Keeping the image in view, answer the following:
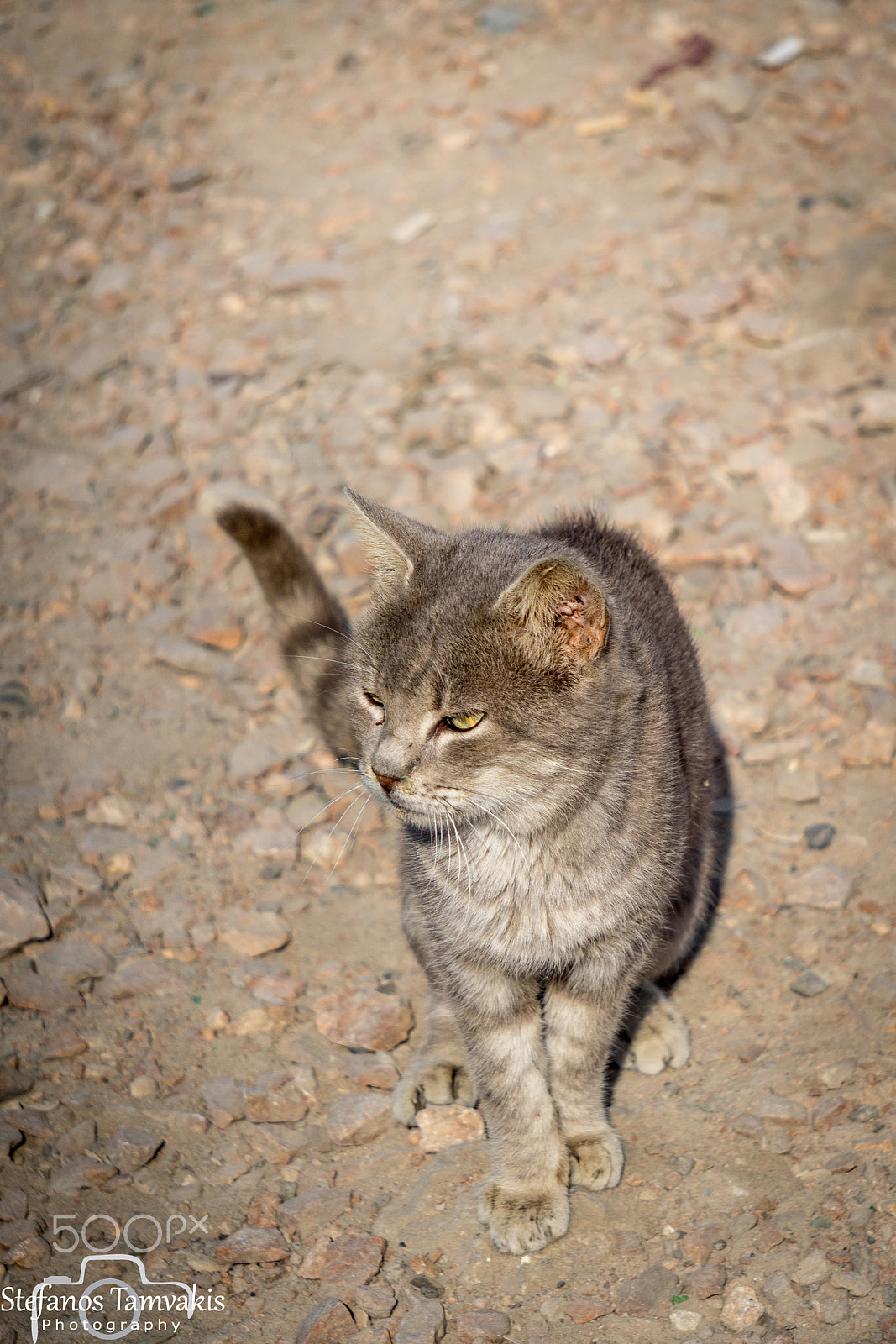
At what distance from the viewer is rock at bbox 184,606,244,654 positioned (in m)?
4.03

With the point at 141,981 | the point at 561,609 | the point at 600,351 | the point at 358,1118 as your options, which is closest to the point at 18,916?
the point at 141,981

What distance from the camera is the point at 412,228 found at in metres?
5.32

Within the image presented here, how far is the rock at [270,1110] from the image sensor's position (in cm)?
273

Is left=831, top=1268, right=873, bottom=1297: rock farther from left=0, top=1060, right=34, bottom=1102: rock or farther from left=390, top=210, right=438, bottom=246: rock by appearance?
left=390, top=210, right=438, bottom=246: rock

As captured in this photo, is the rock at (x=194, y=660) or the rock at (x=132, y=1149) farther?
the rock at (x=194, y=660)

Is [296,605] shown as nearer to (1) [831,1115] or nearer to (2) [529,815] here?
(2) [529,815]

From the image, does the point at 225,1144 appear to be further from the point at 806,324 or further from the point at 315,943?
the point at 806,324

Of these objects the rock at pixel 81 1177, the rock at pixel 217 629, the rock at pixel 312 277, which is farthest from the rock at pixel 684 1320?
the rock at pixel 312 277

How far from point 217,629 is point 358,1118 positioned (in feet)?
6.52

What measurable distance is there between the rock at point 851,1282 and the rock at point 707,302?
3.82 m

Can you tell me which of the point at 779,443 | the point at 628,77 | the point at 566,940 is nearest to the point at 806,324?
the point at 779,443

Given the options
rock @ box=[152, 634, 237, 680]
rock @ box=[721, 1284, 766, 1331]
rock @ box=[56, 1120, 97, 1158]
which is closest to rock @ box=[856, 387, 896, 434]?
rock @ box=[152, 634, 237, 680]

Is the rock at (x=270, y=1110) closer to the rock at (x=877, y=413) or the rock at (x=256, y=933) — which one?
the rock at (x=256, y=933)

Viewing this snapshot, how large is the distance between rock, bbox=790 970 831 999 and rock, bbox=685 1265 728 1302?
2.69ft
